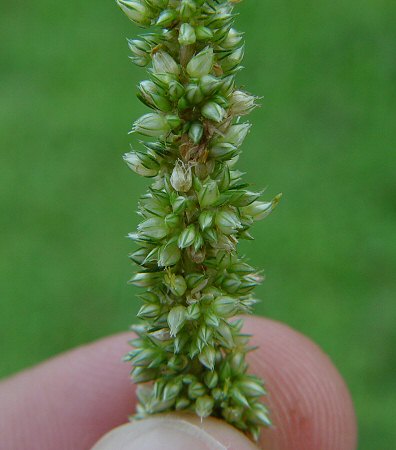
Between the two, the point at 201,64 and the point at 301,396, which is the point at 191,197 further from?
the point at 301,396

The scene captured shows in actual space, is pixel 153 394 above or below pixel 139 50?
below

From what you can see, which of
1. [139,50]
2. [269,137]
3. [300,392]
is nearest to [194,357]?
[139,50]

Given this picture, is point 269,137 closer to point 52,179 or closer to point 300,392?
point 52,179

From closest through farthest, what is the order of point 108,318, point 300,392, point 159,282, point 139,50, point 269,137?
point 139,50 < point 159,282 < point 300,392 < point 108,318 < point 269,137

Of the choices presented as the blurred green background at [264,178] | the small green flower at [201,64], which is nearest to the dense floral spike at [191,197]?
the small green flower at [201,64]

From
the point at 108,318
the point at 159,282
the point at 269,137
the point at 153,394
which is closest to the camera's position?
the point at 159,282

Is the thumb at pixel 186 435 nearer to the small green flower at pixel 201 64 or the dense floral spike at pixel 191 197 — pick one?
the dense floral spike at pixel 191 197

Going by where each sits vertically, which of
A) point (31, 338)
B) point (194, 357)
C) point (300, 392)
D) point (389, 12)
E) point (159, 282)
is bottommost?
point (31, 338)

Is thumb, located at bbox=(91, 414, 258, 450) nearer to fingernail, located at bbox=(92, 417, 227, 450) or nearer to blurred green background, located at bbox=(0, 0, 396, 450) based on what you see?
fingernail, located at bbox=(92, 417, 227, 450)
